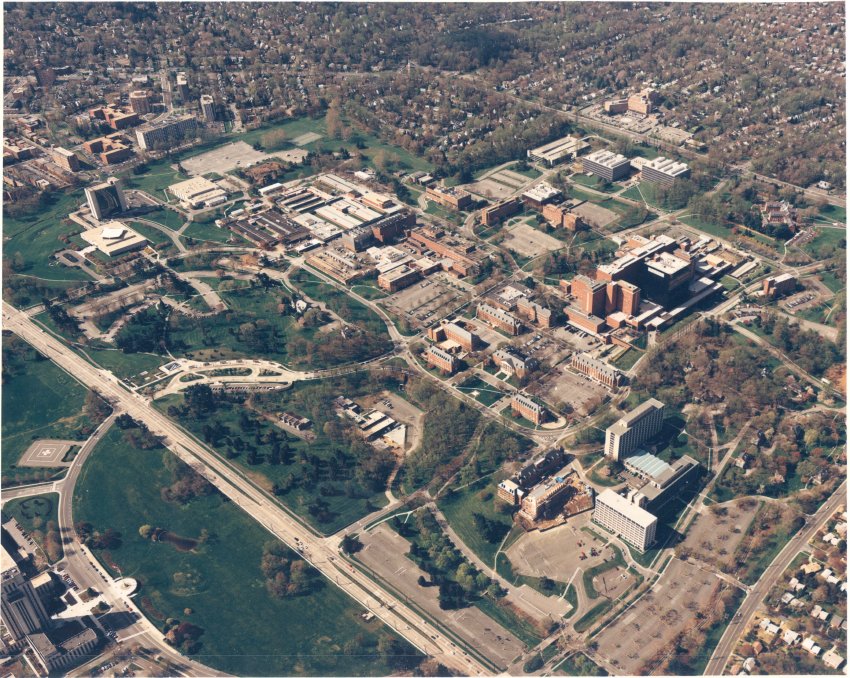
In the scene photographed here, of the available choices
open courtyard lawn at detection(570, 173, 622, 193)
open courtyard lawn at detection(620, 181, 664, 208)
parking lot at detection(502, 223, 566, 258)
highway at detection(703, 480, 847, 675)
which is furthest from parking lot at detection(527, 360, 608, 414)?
open courtyard lawn at detection(570, 173, 622, 193)

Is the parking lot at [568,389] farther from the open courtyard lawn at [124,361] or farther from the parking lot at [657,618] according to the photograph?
the open courtyard lawn at [124,361]

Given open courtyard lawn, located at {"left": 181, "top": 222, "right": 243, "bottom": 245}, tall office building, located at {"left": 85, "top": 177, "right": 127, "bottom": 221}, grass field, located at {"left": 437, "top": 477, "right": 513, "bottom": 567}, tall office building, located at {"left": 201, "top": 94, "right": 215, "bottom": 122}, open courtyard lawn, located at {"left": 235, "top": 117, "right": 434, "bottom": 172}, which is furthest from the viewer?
tall office building, located at {"left": 201, "top": 94, "right": 215, "bottom": 122}

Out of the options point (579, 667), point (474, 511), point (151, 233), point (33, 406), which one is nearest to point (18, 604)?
point (33, 406)

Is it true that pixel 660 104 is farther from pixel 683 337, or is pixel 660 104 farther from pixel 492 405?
pixel 492 405

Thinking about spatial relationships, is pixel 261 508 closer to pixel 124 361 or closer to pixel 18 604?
pixel 18 604

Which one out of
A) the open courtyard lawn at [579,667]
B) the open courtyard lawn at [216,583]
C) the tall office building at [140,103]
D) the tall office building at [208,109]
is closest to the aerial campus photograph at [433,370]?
the open courtyard lawn at [579,667]

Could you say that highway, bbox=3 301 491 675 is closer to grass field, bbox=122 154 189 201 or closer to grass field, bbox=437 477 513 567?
grass field, bbox=437 477 513 567
